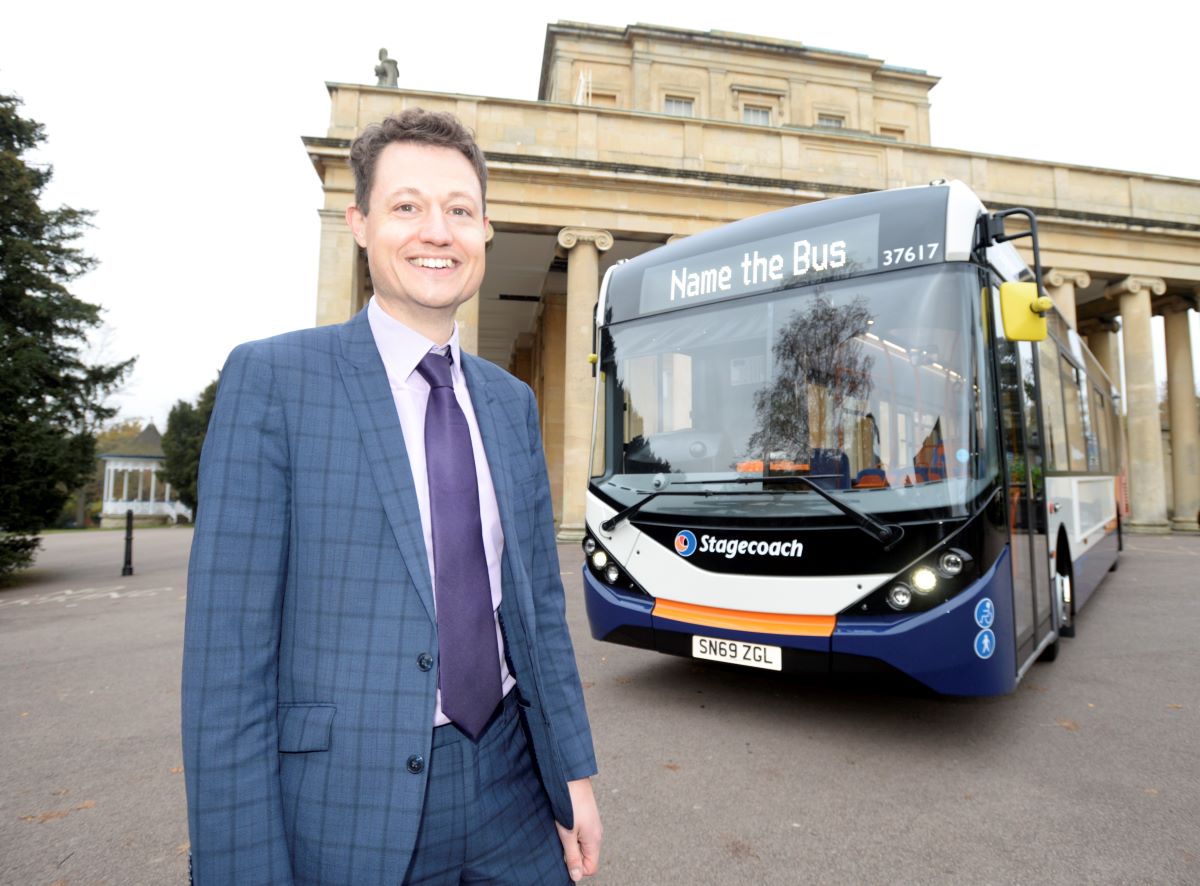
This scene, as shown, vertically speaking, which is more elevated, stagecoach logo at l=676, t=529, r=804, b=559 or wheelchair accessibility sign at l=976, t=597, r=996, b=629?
stagecoach logo at l=676, t=529, r=804, b=559

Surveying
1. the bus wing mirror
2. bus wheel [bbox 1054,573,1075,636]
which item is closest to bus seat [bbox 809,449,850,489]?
the bus wing mirror

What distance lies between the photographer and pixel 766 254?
4.99 meters

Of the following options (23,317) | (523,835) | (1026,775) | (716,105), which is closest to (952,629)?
(1026,775)

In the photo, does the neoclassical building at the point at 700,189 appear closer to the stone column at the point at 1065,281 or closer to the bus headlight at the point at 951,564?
the stone column at the point at 1065,281

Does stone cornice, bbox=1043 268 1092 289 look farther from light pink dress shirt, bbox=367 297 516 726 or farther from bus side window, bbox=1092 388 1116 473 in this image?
light pink dress shirt, bbox=367 297 516 726

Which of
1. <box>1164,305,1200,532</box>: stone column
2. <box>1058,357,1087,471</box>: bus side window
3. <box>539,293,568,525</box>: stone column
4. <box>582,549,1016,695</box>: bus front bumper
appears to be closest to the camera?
<box>582,549,1016,695</box>: bus front bumper

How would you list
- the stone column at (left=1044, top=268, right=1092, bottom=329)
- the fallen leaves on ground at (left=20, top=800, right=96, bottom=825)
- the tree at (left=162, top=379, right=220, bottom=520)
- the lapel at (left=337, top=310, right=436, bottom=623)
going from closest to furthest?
1. the lapel at (left=337, top=310, right=436, bottom=623)
2. the fallen leaves on ground at (left=20, top=800, right=96, bottom=825)
3. the stone column at (left=1044, top=268, right=1092, bottom=329)
4. the tree at (left=162, top=379, right=220, bottom=520)

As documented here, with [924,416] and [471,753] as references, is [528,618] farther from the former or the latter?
[924,416]

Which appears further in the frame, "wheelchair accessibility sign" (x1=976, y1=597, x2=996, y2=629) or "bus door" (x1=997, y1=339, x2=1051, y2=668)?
"bus door" (x1=997, y1=339, x2=1051, y2=668)

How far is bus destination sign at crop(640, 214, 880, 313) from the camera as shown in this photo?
4.61 meters

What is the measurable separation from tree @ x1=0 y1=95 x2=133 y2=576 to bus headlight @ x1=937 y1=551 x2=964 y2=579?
1307cm

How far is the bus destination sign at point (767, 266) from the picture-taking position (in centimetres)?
461

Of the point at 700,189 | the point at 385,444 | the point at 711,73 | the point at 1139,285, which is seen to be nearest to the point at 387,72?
the point at 700,189

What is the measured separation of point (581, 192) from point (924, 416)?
15.6m
